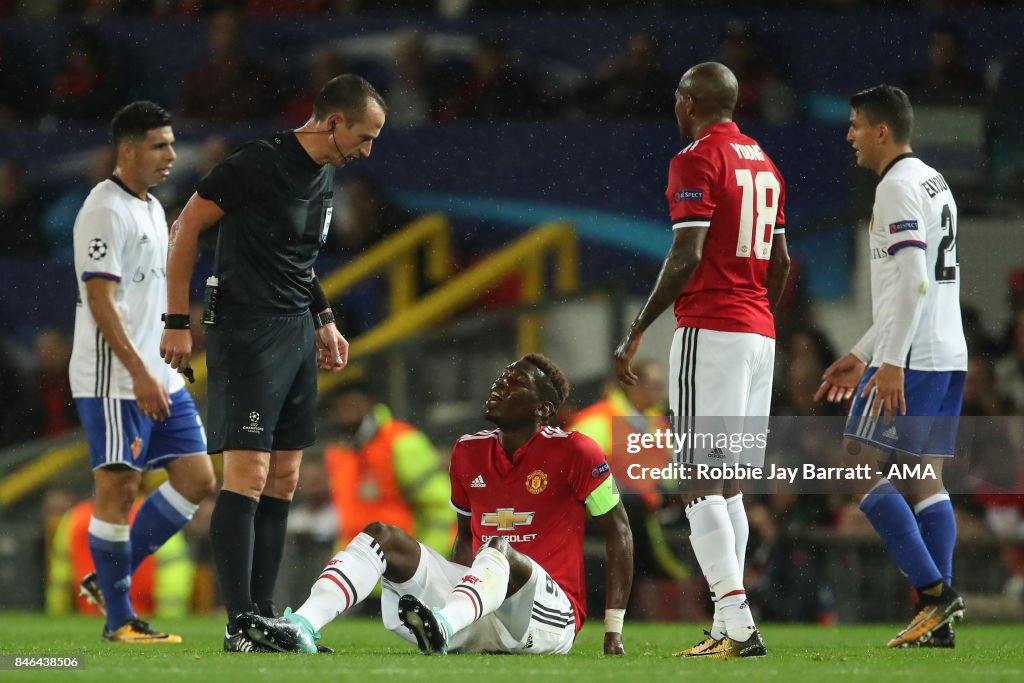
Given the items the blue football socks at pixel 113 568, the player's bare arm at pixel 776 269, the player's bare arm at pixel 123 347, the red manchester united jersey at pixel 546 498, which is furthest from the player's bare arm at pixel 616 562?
the blue football socks at pixel 113 568

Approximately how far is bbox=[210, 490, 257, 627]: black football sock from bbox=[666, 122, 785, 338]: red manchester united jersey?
182cm

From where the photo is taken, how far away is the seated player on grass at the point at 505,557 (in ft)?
18.6

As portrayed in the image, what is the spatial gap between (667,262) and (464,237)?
6608mm

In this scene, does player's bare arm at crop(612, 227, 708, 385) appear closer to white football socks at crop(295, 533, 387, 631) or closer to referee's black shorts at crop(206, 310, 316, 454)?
white football socks at crop(295, 533, 387, 631)

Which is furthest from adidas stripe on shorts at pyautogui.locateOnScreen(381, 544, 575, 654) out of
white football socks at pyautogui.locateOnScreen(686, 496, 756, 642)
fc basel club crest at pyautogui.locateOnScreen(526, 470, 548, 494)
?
white football socks at pyautogui.locateOnScreen(686, 496, 756, 642)

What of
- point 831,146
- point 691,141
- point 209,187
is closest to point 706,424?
point 691,141

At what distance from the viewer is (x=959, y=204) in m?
→ 10.4

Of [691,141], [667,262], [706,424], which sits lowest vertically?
[706,424]

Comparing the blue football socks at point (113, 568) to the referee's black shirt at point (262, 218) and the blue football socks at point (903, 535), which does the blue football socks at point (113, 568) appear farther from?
the blue football socks at point (903, 535)

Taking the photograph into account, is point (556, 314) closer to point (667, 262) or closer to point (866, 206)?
point (866, 206)

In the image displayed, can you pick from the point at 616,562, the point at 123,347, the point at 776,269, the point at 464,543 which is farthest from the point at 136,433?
the point at 776,269

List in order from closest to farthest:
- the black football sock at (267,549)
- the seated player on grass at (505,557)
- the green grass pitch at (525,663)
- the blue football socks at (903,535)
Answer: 1. the green grass pitch at (525,663)
2. the seated player on grass at (505,557)
3. the black football sock at (267,549)
4. the blue football socks at (903,535)

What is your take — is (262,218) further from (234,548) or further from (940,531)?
(940,531)

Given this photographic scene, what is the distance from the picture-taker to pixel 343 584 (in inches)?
224
